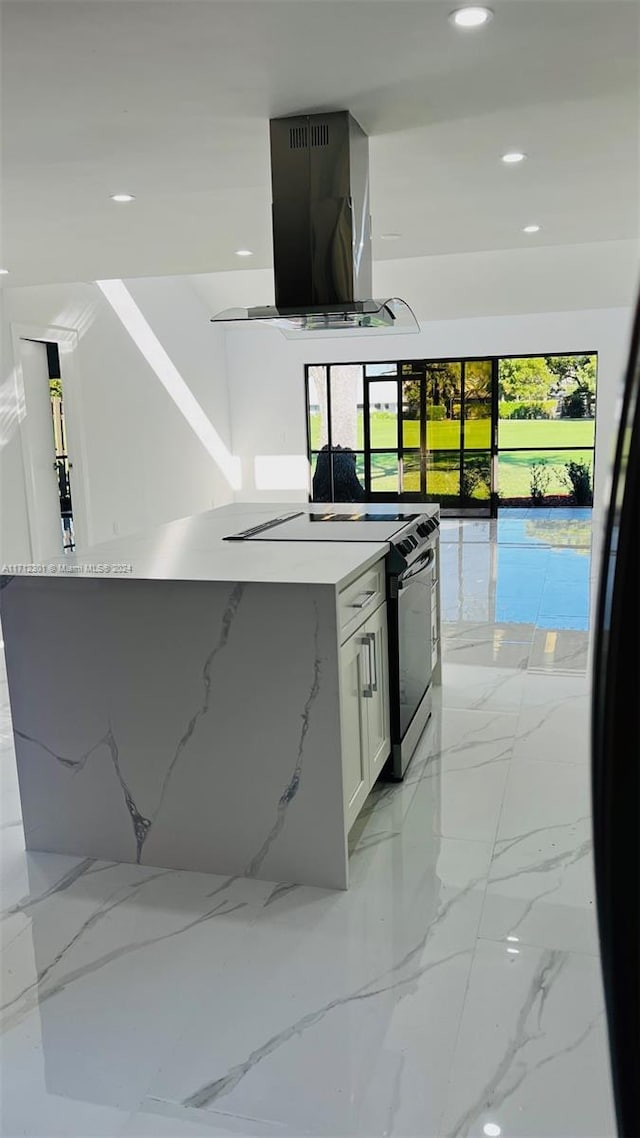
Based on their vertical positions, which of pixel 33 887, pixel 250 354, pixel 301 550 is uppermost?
pixel 250 354

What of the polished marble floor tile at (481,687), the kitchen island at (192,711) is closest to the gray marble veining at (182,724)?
the kitchen island at (192,711)

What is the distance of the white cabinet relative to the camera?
249 centimetres

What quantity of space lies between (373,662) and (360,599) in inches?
10.4

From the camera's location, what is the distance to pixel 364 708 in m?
2.70

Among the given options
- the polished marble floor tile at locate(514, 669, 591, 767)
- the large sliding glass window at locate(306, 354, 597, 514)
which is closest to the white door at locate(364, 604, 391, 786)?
the polished marble floor tile at locate(514, 669, 591, 767)

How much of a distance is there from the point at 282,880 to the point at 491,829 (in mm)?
759

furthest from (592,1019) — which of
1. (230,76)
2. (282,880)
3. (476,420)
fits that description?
(476,420)

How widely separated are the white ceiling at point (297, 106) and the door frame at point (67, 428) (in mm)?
1912

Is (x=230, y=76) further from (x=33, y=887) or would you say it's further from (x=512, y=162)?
(x=33, y=887)

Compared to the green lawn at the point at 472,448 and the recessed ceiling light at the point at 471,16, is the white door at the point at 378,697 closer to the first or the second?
the recessed ceiling light at the point at 471,16

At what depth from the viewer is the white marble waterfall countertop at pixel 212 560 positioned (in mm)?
A: 2514

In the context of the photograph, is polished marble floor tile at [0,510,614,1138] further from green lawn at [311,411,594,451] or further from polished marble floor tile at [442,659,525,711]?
green lawn at [311,411,594,451]

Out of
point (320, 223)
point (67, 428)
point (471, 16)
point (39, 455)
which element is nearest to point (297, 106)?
point (320, 223)

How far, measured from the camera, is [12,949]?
2219 millimetres
